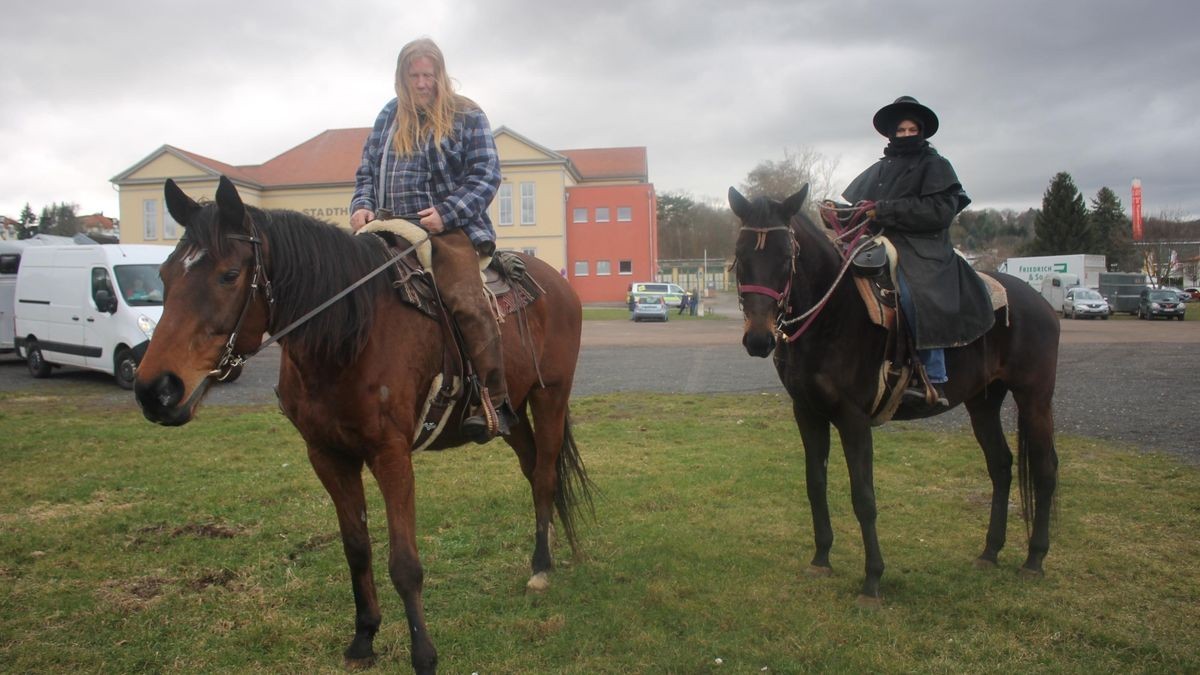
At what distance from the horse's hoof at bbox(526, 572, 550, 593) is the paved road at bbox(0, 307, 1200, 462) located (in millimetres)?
7413

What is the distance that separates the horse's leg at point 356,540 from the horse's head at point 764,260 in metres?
2.26

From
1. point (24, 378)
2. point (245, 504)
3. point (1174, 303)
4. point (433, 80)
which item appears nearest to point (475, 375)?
point (433, 80)

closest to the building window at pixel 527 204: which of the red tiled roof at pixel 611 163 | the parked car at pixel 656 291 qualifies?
the red tiled roof at pixel 611 163

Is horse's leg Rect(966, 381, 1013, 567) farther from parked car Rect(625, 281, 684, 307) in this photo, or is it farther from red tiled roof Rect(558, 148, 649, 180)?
red tiled roof Rect(558, 148, 649, 180)

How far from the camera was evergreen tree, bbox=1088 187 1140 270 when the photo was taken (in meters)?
61.7

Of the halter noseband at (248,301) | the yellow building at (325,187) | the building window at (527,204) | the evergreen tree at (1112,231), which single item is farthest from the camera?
the evergreen tree at (1112,231)

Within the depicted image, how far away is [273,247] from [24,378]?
56.1 feet

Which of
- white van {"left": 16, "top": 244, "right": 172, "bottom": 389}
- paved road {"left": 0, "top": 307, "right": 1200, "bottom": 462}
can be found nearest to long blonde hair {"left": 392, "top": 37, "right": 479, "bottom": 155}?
paved road {"left": 0, "top": 307, "right": 1200, "bottom": 462}

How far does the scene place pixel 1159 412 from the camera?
1080 cm

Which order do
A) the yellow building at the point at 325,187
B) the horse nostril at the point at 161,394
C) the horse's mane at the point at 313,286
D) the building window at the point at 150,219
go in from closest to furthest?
the horse nostril at the point at 161,394
the horse's mane at the point at 313,286
the yellow building at the point at 325,187
the building window at the point at 150,219

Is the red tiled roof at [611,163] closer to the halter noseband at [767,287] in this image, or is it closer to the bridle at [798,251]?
the bridle at [798,251]

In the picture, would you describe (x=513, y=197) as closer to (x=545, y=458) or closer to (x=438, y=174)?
(x=545, y=458)

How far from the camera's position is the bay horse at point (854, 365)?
14.3 feet

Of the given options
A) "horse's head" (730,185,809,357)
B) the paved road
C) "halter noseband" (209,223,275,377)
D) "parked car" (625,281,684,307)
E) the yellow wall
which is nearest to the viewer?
"halter noseband" (209,223,275,377)
